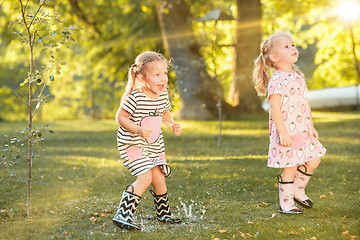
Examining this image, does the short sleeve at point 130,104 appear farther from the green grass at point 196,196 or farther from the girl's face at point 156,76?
the green grass at point 196,196

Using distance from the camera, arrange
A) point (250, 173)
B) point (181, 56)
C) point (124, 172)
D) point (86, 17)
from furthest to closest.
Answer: point (86, 17)
point (181, 56)
point (124, 172)
point (250, 173)

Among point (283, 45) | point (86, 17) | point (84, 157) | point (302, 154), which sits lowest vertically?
point (84, 157)

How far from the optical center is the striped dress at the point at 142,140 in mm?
4375

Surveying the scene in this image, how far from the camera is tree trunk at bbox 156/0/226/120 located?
1593 centimetres

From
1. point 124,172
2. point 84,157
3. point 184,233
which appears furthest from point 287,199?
point 84,157

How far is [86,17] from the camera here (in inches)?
844

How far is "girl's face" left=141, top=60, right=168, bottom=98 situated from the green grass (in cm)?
131

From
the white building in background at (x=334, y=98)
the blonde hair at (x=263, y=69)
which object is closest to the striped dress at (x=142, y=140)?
the blonde hair at (x=263, y=69)

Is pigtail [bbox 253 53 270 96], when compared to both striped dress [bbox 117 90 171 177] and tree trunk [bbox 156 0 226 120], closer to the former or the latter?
striped dress [bbox 117 90 171 177]

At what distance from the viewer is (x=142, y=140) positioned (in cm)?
444

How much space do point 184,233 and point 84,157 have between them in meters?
6.27

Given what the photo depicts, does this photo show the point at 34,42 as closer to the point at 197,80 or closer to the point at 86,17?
the point at 197,80

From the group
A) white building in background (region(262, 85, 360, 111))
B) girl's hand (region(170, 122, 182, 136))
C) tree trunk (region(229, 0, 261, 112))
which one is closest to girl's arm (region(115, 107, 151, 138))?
girl's hand (region(170, 122, 182, 136))

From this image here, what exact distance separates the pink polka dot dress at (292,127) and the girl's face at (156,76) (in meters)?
1.06
